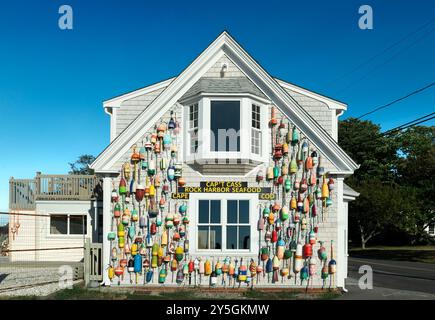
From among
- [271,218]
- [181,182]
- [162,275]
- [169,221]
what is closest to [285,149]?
[271,218]

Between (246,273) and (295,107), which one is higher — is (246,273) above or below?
below

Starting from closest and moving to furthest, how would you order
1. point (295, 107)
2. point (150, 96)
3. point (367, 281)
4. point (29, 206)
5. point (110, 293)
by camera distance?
1. point (110, 293)
2. point (295, 107)
3. point (150, 96)
4. point (367, 281)
5. point (29, 206)

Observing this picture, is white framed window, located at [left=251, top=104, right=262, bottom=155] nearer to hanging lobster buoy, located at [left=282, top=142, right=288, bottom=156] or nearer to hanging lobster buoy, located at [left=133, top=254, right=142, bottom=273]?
hanging lobster buoy, located at [left=282, top=142, right=288, bottom=156]

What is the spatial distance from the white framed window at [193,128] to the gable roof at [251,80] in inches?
24.7

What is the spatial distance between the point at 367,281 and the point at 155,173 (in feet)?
29.7

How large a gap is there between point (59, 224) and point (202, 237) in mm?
11154

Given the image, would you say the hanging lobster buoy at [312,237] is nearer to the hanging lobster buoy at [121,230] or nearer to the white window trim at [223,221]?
the white window trim at [223,221]

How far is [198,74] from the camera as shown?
13.9 metres

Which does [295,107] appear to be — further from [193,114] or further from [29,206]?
[29,206]

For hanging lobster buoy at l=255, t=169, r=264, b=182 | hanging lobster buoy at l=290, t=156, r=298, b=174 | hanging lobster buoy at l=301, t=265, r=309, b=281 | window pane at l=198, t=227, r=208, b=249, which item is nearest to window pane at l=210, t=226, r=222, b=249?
window pane at l=198, t=227, r=208, b=249

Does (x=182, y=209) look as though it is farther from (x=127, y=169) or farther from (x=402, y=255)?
(x=402, y=255)

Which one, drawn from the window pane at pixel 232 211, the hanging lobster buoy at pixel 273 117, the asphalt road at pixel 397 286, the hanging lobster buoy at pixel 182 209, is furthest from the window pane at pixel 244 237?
the hanging lobster buoy at pixel 273 117

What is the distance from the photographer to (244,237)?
43.9 feet

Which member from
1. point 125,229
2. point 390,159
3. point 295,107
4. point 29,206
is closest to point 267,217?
point 295,107
